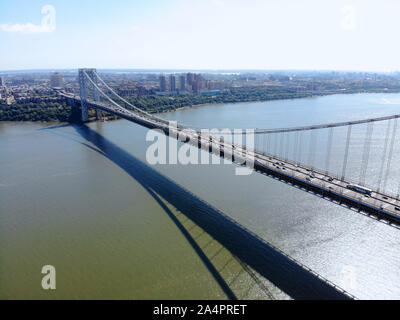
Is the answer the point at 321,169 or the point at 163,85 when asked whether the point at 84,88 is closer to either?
the point at 163,85

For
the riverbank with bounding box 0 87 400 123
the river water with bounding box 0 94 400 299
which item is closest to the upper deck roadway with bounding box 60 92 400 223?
the river water with bounding box 0 94 400 299

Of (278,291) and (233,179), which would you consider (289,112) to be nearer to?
(233,179)

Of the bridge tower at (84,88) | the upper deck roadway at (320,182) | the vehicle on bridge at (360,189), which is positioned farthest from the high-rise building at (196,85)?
the vehicle on bridge at (360,189)

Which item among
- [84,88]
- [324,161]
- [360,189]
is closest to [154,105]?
[84,88]

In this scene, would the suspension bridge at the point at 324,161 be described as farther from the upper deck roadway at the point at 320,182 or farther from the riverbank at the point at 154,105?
the riverbank at the point at 154,105
